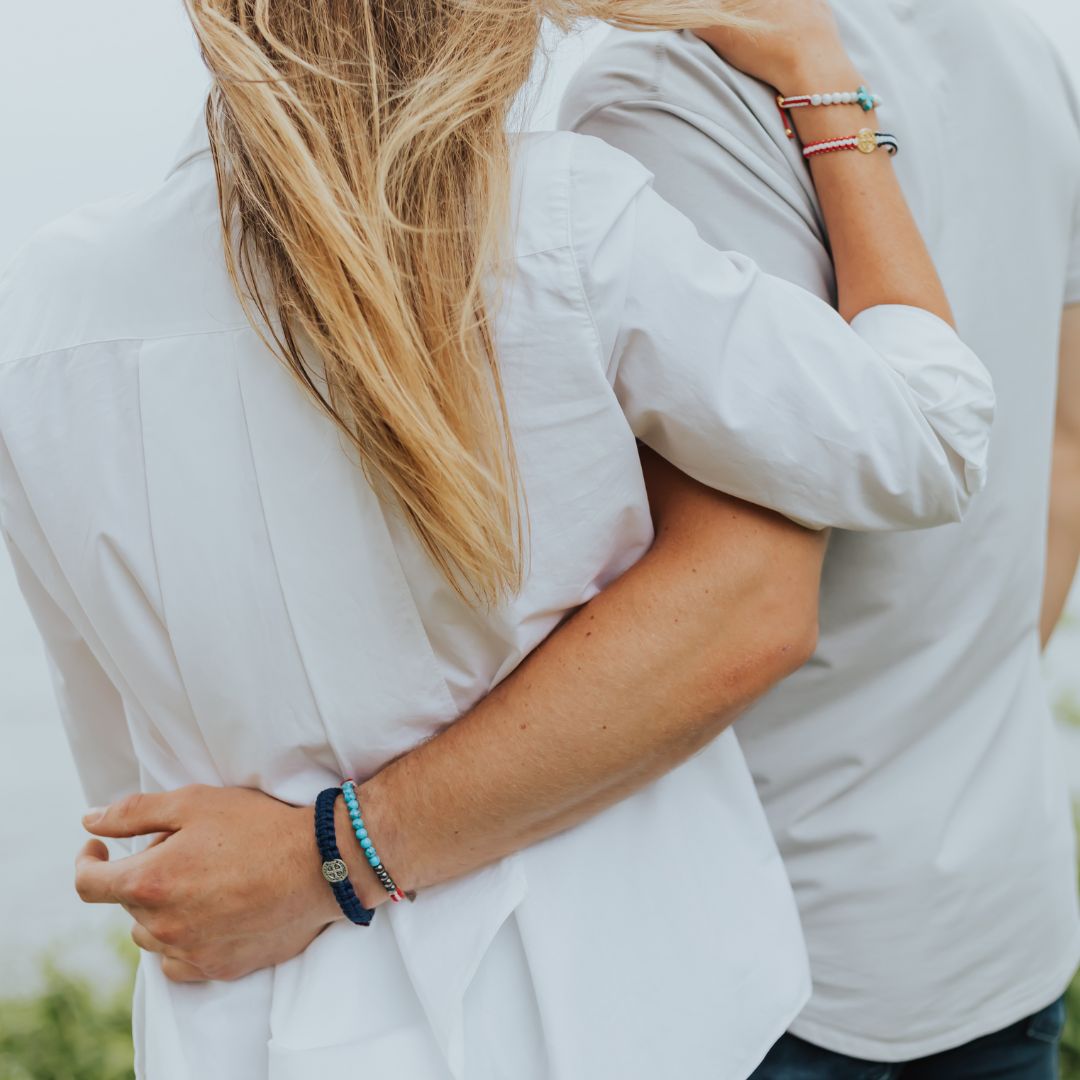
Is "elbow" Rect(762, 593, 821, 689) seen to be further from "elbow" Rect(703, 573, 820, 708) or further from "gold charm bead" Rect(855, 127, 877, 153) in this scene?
"gold charm bead" Rect(855, 127, 877, 153)

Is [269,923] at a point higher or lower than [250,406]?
lower

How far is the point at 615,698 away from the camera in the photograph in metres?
0.94

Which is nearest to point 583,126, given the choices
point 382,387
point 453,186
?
point 453,186

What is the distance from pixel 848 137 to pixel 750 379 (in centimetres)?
31

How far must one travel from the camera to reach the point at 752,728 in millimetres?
1203

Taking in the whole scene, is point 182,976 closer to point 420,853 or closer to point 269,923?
point 269,923

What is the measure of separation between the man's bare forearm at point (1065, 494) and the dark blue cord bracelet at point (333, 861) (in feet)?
3.26

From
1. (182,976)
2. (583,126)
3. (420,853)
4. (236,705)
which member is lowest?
(182,976)

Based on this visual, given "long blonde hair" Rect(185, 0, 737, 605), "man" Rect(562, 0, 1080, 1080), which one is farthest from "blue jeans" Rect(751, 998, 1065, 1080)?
"long blonde hair" Rect(185, 0, 737, 605)

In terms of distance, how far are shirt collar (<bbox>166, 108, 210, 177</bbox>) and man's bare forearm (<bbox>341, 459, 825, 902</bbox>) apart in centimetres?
45

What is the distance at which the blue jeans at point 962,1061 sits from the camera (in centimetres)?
126

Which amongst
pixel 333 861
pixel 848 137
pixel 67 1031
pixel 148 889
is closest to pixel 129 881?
pixel 148 889

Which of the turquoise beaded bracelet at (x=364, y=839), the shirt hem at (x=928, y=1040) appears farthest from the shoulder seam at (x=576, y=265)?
the shirt hem at (x=928, y=1040)

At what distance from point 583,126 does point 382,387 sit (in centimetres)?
42
